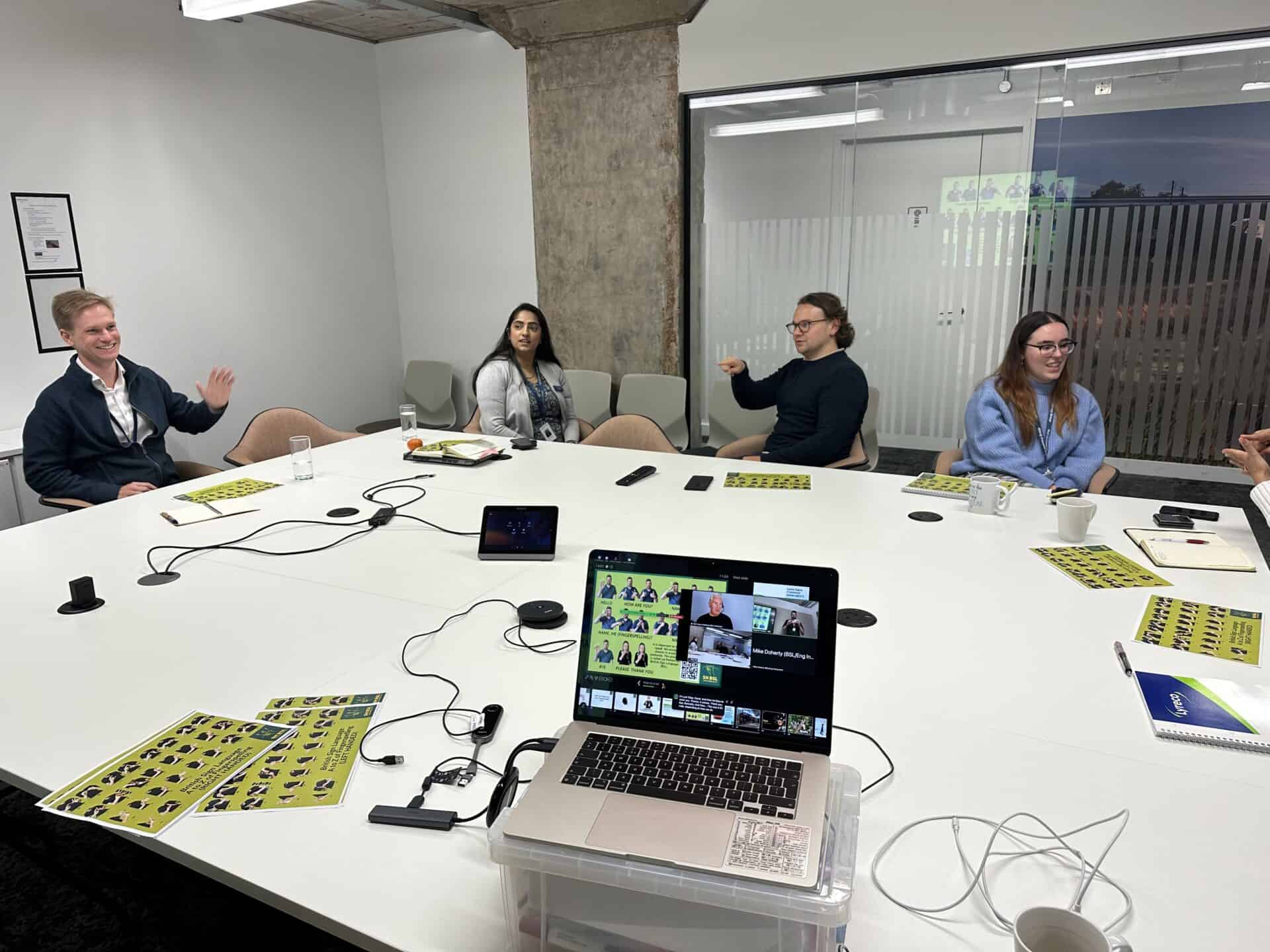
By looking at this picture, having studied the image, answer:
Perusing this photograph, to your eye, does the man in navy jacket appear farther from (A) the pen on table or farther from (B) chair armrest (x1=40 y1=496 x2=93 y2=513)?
(A) the pen on table

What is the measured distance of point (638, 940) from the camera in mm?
874

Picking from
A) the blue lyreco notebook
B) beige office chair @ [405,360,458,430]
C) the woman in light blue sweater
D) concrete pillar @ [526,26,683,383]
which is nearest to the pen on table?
the blue lyreco notebook

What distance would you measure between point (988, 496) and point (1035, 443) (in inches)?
30.0

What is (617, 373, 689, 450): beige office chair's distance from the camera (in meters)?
5.26

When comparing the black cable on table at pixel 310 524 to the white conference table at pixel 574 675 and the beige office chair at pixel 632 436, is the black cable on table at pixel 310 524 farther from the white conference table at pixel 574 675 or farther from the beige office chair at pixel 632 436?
the beige office chair at pixel 632 436

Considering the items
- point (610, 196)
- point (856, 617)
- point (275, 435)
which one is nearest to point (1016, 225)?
point (610, 196)

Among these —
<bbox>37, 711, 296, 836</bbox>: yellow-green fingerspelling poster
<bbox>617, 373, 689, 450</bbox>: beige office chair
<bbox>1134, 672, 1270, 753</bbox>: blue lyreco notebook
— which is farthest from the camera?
<bbox>617, 373, 689, 450</bbox>: beige office chair

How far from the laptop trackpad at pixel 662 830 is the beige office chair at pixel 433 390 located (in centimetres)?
569

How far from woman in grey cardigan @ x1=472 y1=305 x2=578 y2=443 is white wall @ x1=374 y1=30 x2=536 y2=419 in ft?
6.38

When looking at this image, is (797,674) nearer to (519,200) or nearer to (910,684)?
(910,684)

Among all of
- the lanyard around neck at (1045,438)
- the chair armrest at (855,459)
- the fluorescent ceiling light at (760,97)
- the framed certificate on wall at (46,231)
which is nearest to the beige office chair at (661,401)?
the chair armrest at (855,459)

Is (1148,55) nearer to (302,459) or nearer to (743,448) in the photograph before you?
(743,448)

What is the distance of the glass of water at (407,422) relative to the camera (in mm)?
3715

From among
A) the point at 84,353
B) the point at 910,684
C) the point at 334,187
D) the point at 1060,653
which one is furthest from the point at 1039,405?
the point at 334,187
